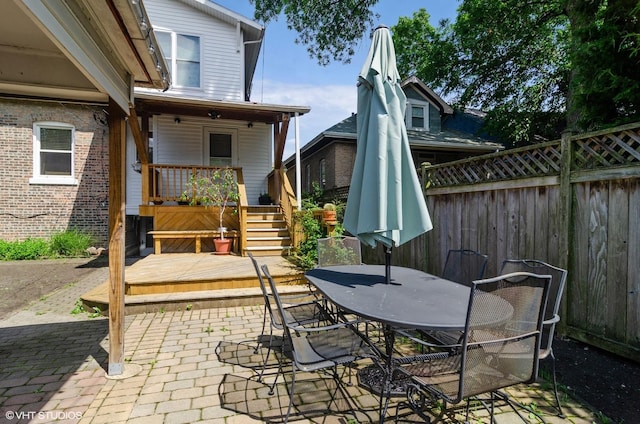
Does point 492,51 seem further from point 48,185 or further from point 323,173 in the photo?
point 48,185

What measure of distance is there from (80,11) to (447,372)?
3.30m

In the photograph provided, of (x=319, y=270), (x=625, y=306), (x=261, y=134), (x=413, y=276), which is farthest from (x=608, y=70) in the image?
(x=261, y=134)

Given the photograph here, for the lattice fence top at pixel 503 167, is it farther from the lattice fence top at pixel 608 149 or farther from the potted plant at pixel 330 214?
the potted plant at pixel 330 214

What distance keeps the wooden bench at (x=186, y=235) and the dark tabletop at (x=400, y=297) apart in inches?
210

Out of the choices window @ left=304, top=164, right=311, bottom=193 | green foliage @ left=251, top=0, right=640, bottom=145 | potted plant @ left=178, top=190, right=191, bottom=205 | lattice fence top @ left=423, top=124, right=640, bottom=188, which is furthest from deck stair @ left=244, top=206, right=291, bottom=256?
green foliage @ left=251, top=0, right=640, bottom=145

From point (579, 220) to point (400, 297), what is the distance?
8.22 feet

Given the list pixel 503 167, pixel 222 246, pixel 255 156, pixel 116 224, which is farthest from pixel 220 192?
pixel 503 167

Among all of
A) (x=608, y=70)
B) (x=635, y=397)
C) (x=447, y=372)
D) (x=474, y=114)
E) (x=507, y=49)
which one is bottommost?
(x=635, y=397)

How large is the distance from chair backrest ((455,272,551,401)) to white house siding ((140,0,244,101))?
32.9 ft

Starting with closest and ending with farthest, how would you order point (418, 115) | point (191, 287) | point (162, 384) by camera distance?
point (162, 384) → point (191, 287) → point (418, 115)

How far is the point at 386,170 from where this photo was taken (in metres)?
2.73

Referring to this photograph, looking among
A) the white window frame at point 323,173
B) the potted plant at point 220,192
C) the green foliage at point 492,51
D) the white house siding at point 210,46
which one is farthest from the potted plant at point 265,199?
the green foliage at point 492,51

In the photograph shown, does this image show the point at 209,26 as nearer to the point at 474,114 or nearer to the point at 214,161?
the point at 214,161

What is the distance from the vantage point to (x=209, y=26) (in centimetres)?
1033
